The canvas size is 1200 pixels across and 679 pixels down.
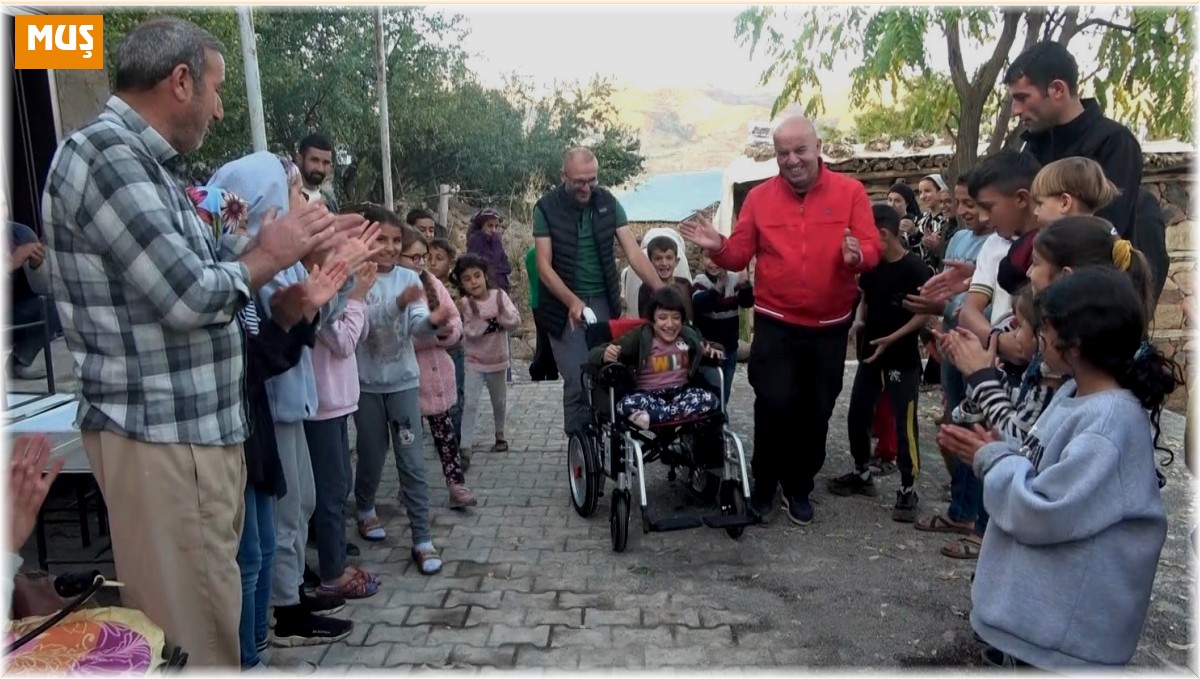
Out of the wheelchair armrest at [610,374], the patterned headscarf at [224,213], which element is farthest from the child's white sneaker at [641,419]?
the patterned headscarf at [224,213]

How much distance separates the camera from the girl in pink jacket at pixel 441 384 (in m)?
4.47

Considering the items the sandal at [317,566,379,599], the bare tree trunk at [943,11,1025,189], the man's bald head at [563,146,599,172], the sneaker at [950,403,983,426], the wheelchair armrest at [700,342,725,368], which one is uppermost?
the bare tree trunk at [943,11,1025,189]

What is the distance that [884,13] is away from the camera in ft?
22.0

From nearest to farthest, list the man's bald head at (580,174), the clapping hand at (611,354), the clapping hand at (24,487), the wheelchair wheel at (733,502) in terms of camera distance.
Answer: the clapping hand at (24,487)
the wheelchair wheel at (733,502)
the clapping hand at (611,354)
the man's bald head at (580,174)

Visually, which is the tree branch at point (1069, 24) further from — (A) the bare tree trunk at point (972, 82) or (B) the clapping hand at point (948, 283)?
(B) the clapping hand at point (948, 283)

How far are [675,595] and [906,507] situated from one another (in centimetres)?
166

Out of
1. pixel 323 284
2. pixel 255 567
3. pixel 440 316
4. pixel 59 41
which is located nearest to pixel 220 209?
pixel 323 284

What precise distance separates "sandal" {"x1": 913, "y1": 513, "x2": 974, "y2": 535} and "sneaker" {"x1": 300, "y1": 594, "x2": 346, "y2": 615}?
9.57ft

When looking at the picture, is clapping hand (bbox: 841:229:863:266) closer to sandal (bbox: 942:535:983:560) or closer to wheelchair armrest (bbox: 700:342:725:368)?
wheelchair armrest (bbox: 700:342:725:368)

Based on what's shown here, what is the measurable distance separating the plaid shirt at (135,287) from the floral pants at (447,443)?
2476 mm

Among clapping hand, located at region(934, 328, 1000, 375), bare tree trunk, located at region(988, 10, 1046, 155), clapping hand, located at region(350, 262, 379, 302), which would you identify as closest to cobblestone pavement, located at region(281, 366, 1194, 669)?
clapping hand, located at region(934, 328, 1000, 375)

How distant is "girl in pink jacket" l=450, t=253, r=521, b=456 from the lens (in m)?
5.91

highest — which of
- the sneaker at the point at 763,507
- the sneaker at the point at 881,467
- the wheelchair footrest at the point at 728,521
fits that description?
the wheelchair footrest at the point at 728,521

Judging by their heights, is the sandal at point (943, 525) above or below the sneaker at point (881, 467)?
above
